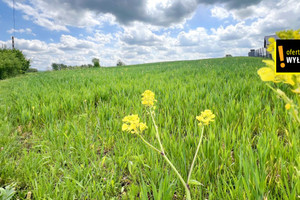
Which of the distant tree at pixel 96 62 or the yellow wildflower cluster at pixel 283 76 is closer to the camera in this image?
the yellow wildflower cluster at pixel 283 76

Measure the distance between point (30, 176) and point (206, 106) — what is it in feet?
7.02

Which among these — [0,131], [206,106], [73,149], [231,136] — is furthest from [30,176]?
[206,106]

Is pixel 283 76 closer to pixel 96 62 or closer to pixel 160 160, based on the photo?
pixel 160 160

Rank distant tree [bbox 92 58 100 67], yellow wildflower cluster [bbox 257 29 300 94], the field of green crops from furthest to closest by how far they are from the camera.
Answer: distant tree [bbox 92 58 100 67], the field of green crops, yellow wildflower cluster [bbox 257 29 300 94]

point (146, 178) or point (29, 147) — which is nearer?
point (146, 178)

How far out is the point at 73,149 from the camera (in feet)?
6.48

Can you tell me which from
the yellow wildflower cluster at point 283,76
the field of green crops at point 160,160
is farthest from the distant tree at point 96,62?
the yellow wildflower cluster at point 283,76

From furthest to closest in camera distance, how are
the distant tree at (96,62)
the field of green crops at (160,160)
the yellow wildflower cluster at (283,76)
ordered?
the distant tree at (96,62) → the field of green crops at (160,160) → the yellow wildflower cluster at (283,76)

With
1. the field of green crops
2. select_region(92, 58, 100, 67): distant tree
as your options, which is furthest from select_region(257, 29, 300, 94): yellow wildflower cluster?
select_region(92, 58, 100, 67): distant tree

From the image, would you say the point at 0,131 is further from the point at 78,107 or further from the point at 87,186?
the point at 87,186

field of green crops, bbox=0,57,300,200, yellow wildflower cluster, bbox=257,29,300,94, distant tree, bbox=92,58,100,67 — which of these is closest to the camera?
yellow wildflower cluster, bbox=257,29,300,94

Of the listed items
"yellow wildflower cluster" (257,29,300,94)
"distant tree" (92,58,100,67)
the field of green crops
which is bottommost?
the field of green crops

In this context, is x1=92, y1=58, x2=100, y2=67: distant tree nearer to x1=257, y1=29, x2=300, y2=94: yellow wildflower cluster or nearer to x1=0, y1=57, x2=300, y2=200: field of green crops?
x1=0, y1=57, x2=300, y2=200: field of green crops

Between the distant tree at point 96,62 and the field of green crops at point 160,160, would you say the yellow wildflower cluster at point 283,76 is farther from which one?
the distant tree at point 96,62
